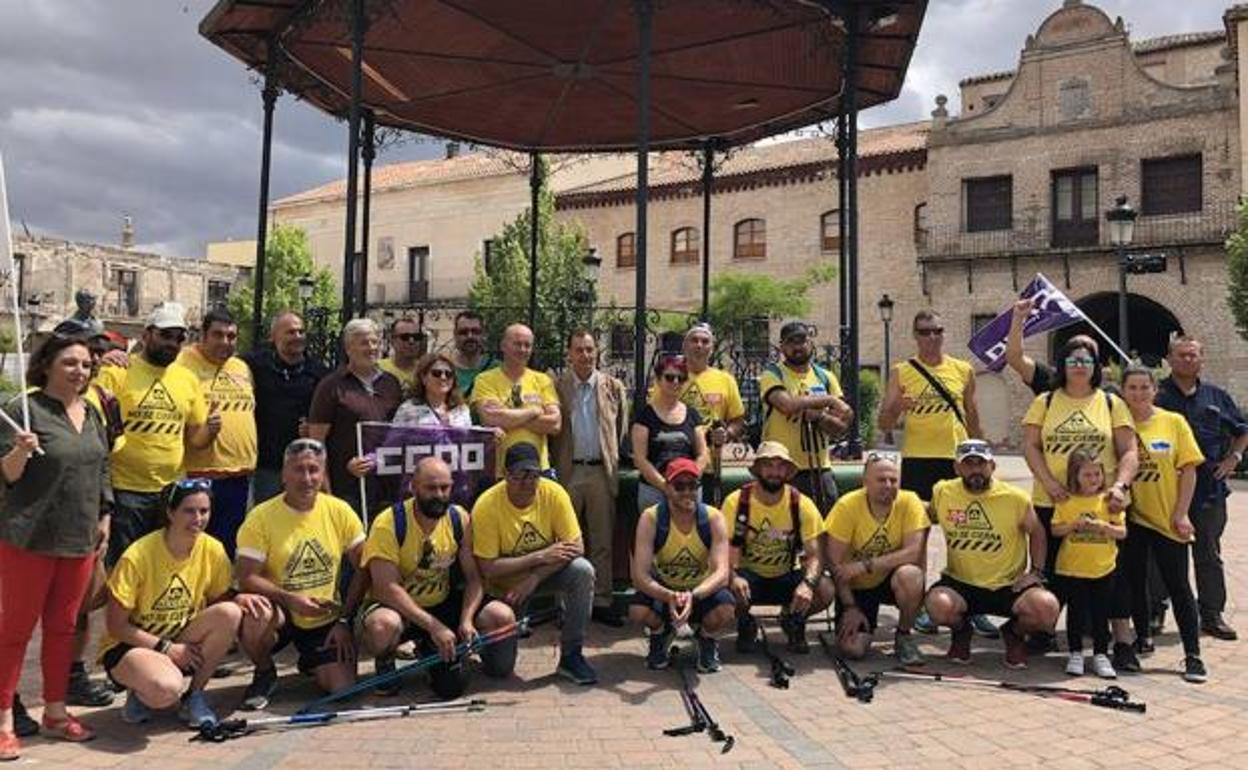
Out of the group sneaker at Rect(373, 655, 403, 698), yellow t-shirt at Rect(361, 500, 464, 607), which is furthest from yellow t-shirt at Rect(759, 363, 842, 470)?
sneaker at Rect(373, 655, 403, 698)

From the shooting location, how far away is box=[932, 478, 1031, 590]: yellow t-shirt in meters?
5.88

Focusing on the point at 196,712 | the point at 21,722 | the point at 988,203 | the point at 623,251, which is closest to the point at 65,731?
the point at 21,722

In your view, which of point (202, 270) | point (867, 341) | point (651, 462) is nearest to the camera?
point (651, 462)

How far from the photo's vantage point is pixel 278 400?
6.14 meters

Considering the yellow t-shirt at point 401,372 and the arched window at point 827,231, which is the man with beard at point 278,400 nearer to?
the yellow t-shirt at point 401,372

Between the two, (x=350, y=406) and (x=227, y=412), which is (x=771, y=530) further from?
(x=227, y=412)

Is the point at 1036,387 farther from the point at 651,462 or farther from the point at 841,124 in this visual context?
the point at 841,124

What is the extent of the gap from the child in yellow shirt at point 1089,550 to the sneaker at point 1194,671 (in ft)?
1.29

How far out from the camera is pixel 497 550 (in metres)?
5.54

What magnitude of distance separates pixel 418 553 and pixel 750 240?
99.2 ft

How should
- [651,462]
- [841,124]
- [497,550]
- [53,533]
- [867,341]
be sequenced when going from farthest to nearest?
1. [867,341]
2. [841,124]
3. [651,462]
4. [497,550]
5. [53,533]

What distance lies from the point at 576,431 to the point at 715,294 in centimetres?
2373

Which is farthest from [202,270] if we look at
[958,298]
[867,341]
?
[958,298]

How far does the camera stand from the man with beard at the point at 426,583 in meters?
5.18
